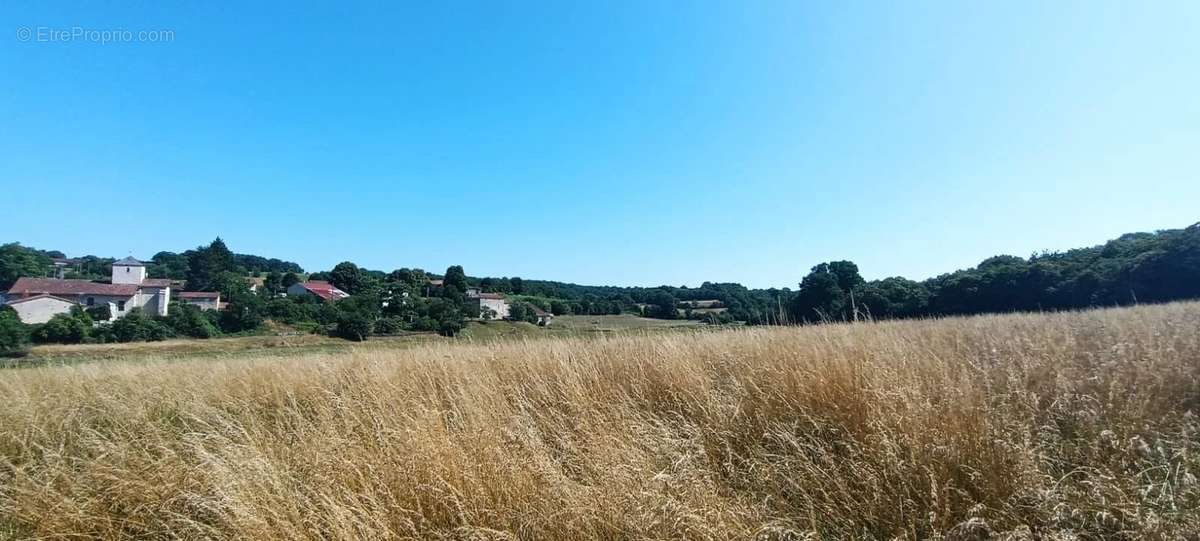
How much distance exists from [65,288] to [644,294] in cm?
6742

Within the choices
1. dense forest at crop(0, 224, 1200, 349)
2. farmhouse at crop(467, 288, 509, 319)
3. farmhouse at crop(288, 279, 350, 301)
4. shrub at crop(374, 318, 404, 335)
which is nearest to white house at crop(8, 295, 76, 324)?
dense forest at crop(0, 224, 1200, 349)

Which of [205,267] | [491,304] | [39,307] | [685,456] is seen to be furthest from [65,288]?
[685,456]

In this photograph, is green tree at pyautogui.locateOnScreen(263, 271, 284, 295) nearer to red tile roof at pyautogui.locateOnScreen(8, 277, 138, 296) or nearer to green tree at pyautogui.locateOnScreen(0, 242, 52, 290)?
red tile roof at pyautogui.locateOnScreen(8, 277, 138, 296)

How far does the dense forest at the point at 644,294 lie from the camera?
1514cm

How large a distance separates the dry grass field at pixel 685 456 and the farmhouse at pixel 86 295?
66798 millimetres

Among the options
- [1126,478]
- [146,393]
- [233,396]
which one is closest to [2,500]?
[233,396]

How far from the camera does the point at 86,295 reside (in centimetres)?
5116

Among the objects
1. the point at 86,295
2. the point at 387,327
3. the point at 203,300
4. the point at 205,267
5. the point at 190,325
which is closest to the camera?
the point at 387,327

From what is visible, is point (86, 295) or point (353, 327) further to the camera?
point (86, 295)

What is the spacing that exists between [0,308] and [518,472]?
7226cm

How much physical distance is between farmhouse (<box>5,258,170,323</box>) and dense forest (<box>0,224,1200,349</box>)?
2265 mm

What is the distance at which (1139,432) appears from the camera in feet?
7.62

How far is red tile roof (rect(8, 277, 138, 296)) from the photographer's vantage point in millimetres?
49156

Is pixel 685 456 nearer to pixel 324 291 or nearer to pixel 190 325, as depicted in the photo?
pixel 190 325
